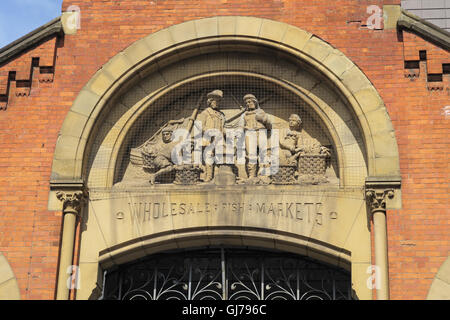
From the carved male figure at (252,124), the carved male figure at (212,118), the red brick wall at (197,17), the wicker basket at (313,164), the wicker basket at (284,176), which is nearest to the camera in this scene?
the red brick wall at (197,17)

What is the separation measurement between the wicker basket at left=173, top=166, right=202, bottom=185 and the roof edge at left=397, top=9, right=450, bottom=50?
3.88 meters

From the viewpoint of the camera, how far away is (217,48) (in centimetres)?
1459

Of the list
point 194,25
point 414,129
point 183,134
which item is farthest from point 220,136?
point 414,129

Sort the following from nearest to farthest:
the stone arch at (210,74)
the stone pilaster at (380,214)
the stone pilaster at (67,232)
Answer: the stone pilaster at (380,214), the stone pilaster at (67,232), the stone arch at (210,74)

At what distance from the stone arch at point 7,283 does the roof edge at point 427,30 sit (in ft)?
22.7

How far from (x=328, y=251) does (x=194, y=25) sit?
418cm

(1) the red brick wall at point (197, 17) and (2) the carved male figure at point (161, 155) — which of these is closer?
(1) the red brick wall at point (197, 17)

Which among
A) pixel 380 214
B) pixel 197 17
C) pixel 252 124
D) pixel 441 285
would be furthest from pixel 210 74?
pixel 441 285

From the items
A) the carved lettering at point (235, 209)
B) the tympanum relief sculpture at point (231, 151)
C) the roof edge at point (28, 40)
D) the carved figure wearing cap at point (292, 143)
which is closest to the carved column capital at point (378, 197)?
the carved lettering at point (235, 209)

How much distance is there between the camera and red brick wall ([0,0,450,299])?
13.0 m

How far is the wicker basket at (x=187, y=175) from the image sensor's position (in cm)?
1407

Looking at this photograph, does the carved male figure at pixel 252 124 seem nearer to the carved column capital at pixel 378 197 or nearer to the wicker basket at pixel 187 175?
the wicker basket at pixel 187 175

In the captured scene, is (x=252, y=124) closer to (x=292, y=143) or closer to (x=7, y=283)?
(x=292, y=143)

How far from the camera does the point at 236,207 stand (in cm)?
1366
